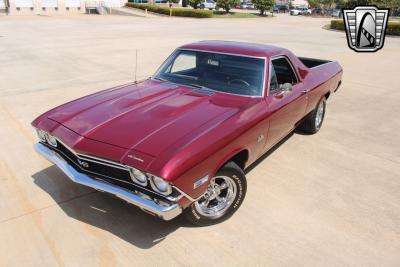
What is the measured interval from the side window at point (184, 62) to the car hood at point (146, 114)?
1.33ft

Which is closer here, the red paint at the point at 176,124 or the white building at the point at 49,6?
the red paint at the point at 176,124

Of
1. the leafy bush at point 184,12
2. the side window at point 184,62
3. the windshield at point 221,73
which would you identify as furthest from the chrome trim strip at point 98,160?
the leafy bush at point 184,12

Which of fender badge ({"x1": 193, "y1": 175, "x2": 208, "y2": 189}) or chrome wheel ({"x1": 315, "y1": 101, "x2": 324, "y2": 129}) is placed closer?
fender badge ({"x1": 193, "y1": 175, "x2": 208, "y2": 189})

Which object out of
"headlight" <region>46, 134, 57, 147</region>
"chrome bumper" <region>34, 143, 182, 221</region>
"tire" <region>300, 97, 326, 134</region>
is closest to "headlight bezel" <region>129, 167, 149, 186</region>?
"chrome bumper" <region>34, 143, 182, 221</region>

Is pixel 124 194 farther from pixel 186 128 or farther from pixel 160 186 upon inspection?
pixel 186 128

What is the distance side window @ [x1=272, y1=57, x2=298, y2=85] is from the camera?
14.9 ft

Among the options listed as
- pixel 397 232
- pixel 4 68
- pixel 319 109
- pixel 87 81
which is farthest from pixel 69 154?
pixel 4 68

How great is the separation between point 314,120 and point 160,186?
3.62 metres

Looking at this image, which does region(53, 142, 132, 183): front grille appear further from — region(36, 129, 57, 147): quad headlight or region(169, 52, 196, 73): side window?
region(169, 52, 196, 73): side window

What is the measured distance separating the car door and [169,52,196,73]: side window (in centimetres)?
106

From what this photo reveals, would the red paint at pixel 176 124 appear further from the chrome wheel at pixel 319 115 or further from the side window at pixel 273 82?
the chrome wheel at pixel 319 115

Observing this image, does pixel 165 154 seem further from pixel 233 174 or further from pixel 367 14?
pixel 367 14

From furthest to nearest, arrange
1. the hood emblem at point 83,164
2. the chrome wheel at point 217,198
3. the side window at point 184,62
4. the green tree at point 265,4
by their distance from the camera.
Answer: the green tree at point 265,4
the side window at point 184,62
the chrome wheel at point 217,198
the hood emblem at point 83,164

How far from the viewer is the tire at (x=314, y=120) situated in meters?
5.64
